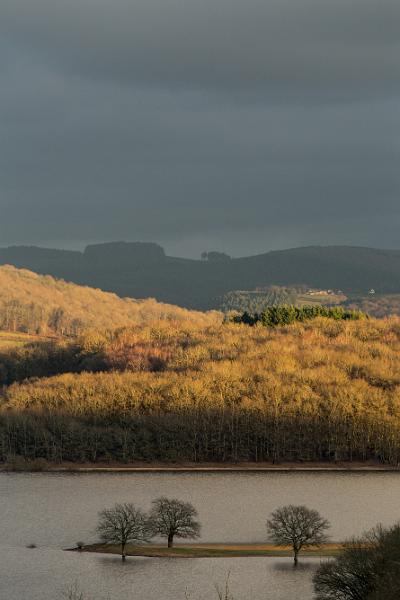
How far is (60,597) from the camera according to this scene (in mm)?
87812

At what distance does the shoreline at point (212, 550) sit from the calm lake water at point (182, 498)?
2236 mm

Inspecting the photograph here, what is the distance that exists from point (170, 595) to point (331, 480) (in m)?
85.5

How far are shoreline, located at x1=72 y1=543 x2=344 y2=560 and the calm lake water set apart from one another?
2236 millimetres

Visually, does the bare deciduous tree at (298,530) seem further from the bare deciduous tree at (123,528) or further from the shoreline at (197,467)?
the shoreline at (197,467)

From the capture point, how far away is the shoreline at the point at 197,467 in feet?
600

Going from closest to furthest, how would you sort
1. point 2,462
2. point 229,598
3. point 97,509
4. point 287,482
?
point 229,598 < point 97,509 < point 287,482 < point 2,462

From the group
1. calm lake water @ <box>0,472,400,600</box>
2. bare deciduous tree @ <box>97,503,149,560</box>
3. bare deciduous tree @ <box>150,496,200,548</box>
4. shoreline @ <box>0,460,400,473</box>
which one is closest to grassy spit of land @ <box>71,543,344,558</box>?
bare deciduous tree @ <box>97,503,149,560</box>

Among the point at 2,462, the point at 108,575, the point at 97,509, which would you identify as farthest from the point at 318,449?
the point at 108,575

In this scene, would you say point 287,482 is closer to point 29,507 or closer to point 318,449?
point 318,449

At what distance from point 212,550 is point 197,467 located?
7872cm

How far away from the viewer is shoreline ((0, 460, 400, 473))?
183 m

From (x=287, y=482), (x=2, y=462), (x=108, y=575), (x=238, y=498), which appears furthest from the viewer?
(x=2, y=462)

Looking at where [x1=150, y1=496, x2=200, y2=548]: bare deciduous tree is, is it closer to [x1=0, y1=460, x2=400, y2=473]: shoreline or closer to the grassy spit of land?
the grassy spit of land

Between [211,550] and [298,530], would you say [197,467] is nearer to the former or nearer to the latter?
[211,550]
